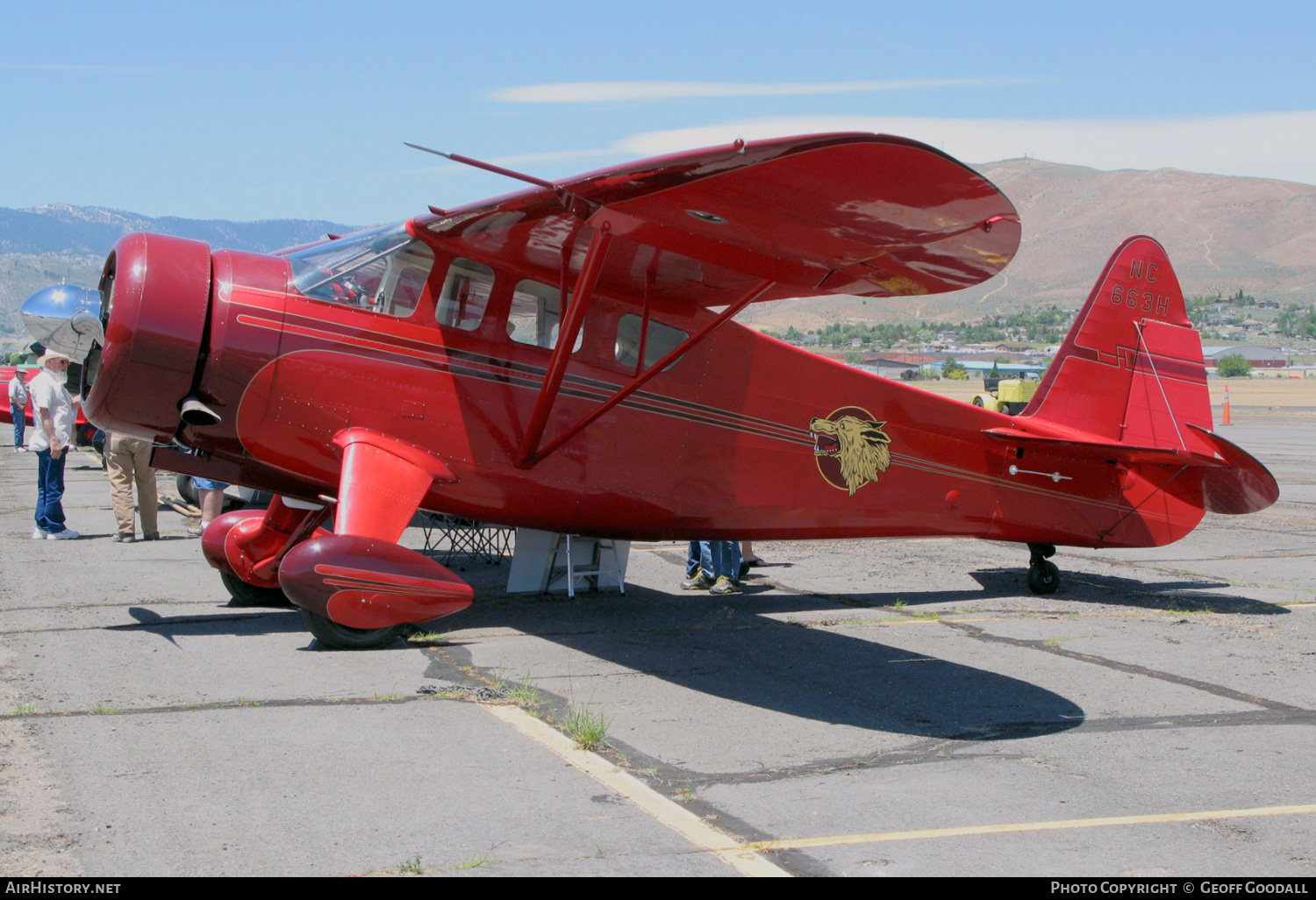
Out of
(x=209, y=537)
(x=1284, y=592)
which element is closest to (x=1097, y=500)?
(x=1284, y=592)

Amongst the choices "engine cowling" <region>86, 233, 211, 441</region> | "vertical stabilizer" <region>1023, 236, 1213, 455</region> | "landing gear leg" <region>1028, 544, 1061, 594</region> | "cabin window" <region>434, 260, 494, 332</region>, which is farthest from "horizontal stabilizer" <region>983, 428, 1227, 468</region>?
"engine cowling" <region>86, 233, 211, 441</region>

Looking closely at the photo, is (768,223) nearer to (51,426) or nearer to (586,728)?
(586,728)

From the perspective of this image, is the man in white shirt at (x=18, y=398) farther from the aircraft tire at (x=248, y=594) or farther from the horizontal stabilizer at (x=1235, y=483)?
the horizontal stabilizer at (x=1235, y=483)

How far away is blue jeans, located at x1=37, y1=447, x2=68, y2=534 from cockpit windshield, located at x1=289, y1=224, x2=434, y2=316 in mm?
6671

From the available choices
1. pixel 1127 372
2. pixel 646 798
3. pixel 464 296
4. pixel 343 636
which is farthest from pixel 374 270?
pixel 1127 372

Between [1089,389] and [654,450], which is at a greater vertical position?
[1089,389]

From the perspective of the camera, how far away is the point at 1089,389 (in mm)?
10484

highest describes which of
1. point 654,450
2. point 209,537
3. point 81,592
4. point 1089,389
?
point 1089,389

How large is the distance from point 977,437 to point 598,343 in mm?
3596

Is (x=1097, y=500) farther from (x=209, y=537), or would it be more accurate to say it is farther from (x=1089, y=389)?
(x=209, y=537)

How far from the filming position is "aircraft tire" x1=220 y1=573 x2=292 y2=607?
8.76 metres

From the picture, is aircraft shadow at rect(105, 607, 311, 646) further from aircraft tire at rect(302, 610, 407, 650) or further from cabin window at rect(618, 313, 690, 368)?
cabin window at rect(618, 313, 690, 368)

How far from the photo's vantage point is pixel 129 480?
12.9 meters

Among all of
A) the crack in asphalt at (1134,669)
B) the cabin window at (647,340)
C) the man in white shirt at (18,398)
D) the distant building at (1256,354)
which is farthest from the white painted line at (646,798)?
the distant building at (1256,354)
